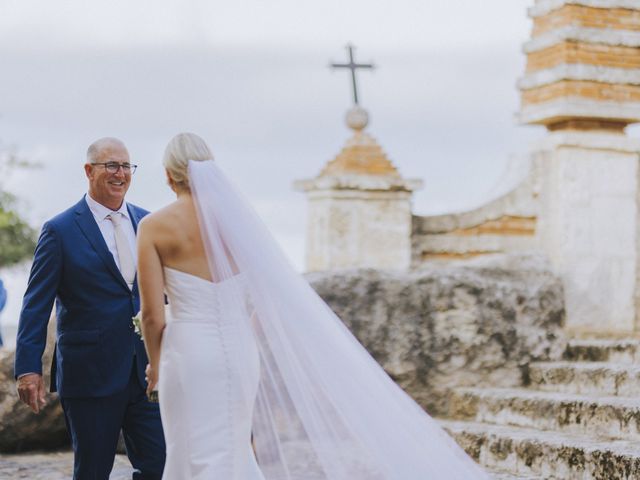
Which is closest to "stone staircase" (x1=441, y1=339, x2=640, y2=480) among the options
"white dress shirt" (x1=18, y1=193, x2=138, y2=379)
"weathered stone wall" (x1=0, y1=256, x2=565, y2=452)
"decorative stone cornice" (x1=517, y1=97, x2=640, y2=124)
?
"weathered stone wall" (x1=0, y1=256, x2=565, y2=452)

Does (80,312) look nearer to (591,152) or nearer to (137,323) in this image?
(137,323)

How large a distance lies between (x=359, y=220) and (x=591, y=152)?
2288 mm

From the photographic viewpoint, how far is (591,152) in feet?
30.7

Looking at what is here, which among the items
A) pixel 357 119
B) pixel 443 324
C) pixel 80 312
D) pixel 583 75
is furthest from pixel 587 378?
pixel 357 119

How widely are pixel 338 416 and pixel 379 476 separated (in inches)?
11.2

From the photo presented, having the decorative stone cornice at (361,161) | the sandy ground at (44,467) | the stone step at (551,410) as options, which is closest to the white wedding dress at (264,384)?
the stone step at (551,410)

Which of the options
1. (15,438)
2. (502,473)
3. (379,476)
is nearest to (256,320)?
(379,476)

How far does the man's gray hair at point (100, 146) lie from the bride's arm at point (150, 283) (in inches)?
24.7

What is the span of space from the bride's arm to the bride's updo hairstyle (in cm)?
22

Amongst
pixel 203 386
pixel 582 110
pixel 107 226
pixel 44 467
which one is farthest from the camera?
pixel 582 110

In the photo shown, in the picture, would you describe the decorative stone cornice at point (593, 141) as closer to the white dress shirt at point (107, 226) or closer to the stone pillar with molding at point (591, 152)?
the stone pillar with molding at point (591, 152)

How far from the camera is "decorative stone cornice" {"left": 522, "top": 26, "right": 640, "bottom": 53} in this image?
9.40 m

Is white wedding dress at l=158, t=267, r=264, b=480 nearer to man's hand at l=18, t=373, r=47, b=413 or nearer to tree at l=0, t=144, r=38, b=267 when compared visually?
man's hand at l=18, t=373, r=47, b=413

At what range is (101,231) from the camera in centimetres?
490
